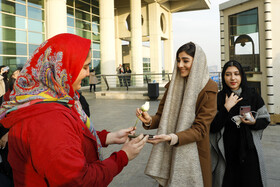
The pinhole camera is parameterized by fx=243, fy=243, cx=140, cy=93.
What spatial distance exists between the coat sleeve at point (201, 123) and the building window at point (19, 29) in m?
14.3

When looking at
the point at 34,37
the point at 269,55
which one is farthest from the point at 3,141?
the point at 34,37

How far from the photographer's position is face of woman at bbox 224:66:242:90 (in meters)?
2.67

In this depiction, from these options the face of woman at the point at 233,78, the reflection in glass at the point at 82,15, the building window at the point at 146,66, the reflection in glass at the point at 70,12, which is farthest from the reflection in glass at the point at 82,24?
the face of woman at the point at 233,78

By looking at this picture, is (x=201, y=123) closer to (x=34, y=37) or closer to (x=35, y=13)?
(x=34, y=37)

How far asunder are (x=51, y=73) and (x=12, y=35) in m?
15.3

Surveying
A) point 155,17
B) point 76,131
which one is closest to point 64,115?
point 76,131

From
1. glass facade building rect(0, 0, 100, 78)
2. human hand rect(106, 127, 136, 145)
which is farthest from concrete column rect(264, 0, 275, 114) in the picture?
glass facade building rect(0, 0, 100, 78)

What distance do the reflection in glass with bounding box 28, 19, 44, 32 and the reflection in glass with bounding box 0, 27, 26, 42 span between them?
0.62m

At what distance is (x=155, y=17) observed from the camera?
24.6m

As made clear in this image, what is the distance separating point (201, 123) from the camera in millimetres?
2068

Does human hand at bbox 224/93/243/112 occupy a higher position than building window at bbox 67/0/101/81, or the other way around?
building window at bbox 67/0/101/81

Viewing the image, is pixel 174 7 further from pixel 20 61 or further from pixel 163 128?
pixel 163 128

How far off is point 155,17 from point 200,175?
24.1 m

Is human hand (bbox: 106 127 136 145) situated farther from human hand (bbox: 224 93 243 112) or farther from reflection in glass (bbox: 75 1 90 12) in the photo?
reflection in glass (bbox: 75 1 90 12)
